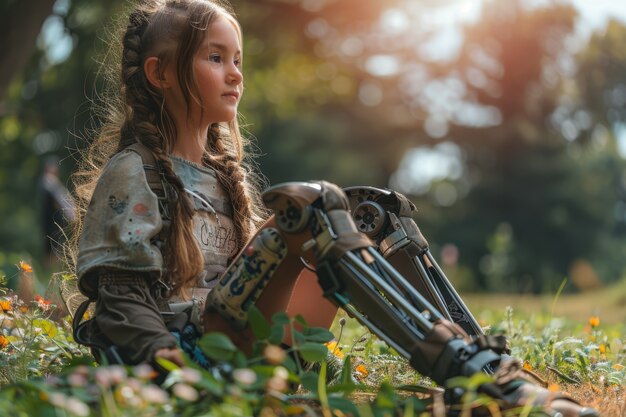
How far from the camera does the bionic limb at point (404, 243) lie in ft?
9.41

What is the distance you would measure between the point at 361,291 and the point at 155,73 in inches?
46.0

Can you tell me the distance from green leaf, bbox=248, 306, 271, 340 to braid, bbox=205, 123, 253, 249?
75 cm

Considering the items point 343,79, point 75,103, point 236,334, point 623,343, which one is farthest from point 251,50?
point 236,334

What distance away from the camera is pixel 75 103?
17625 millimetres

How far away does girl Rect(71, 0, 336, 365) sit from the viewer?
2.53 metres

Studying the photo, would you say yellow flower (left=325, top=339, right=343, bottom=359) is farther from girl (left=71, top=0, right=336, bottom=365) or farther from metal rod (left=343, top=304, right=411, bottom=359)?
A: metal rod (left=343, top=304, right=411, bottom=359)

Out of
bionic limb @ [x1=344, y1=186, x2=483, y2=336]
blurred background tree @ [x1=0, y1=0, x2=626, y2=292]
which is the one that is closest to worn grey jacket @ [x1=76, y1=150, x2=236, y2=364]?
bionic limb @ [x1=344, y1=186, x2=483, y2=336]

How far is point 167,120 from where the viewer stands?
3.01 m

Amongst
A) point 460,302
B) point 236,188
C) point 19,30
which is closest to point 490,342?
point 460,302

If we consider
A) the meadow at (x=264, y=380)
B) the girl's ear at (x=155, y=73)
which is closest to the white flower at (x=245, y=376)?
the meadow at (x=264, y=380)

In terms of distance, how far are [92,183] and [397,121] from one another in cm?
2394

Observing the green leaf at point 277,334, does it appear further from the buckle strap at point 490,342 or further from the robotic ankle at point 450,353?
the buckle strap at point 490,342

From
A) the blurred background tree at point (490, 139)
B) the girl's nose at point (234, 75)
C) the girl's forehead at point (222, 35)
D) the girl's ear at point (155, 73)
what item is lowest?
the blurred background tree at point (490, 139)

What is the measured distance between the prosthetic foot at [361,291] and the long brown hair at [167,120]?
0.27 metres
